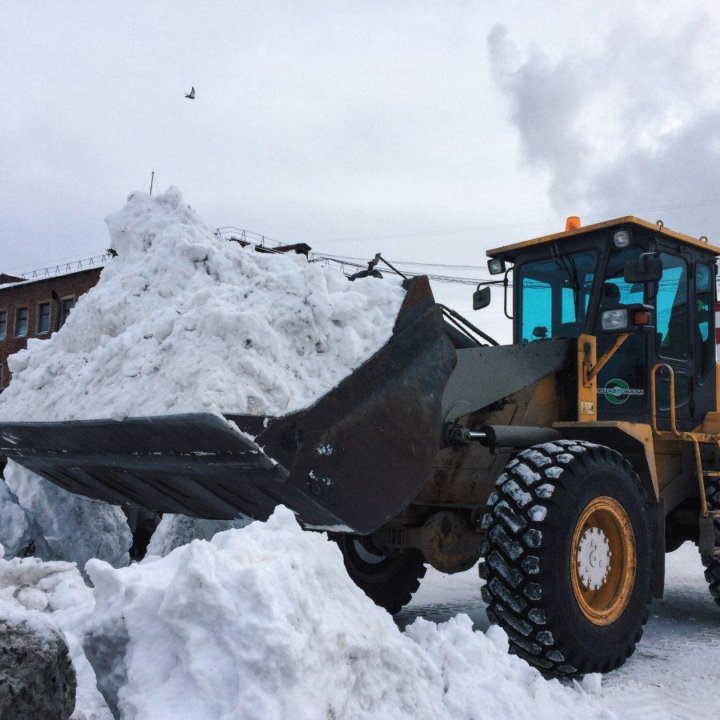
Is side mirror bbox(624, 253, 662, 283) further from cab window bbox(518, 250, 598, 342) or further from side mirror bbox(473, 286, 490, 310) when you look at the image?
side mirror bbox(473, 286, 490, 310)

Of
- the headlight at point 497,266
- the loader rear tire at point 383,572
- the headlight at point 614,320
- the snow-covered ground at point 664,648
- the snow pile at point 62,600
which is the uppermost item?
the headlight at point 497,266

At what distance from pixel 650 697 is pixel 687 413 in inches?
101

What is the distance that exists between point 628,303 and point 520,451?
1386 millimetres

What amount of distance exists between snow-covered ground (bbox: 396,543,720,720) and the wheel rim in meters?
0.37

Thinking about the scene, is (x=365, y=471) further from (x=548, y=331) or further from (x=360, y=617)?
(x=548, y=331)

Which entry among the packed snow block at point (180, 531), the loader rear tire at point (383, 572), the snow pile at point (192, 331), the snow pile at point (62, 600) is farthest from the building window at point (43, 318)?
the snow pile at point (62, 600)

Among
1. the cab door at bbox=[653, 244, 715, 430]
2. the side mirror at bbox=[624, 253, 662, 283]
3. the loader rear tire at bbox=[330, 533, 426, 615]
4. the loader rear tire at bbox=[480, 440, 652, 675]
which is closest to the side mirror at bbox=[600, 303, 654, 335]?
the side mirror at bbox=[624, 253, 662, 283]

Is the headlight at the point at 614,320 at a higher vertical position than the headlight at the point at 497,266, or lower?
lower

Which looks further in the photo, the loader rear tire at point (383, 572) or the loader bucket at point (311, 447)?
the loader rear tire at point (383, 572)

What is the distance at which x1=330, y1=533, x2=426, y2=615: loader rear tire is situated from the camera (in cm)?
604

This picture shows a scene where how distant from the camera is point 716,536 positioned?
5.61 metres

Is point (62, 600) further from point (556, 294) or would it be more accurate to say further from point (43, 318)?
point (43, 318)

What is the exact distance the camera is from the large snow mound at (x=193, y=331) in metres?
3.56

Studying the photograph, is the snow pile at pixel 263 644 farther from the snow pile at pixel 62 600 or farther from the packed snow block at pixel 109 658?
the snow pile at pixel 62 600
